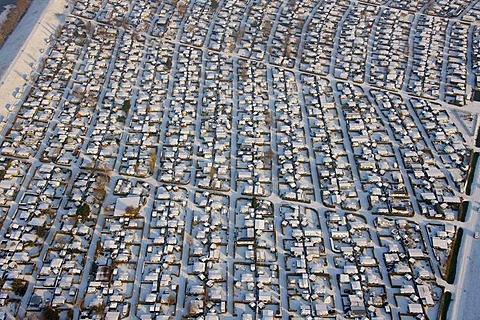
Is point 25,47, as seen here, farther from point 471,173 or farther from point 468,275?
point 468,275

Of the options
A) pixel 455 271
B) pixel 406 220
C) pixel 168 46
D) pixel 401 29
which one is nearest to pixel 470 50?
pixel 401 29

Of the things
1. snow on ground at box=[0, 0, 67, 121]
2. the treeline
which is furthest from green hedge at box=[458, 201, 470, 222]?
the treeline

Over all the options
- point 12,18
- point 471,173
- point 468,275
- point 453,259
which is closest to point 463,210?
point 471,173

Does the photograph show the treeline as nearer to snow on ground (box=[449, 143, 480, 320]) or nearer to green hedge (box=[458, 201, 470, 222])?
green hedge (box=[458, 201, 470, 222])

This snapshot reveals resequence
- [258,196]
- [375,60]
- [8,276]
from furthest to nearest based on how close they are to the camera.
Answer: [375,60] → [258,196] → [8,276]

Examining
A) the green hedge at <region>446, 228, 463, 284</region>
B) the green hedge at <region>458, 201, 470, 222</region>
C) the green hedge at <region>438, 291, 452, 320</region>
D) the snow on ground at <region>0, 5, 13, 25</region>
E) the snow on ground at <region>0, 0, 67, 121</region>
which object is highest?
the snow on ground at <region>0, 5, 13, 25</region>

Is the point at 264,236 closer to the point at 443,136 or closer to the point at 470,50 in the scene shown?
the point at 443,136

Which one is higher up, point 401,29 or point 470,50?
point 401,29

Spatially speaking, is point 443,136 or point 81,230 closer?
point 81,230
